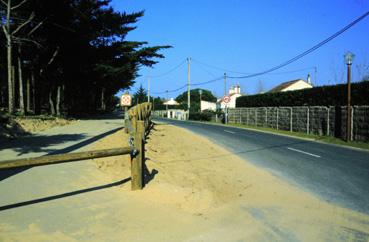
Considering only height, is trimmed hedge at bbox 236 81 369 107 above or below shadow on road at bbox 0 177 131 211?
above

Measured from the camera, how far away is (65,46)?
31688 mm

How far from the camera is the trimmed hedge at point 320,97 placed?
870 inches

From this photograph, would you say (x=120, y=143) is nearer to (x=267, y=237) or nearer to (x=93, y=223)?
(x=93, y=223)

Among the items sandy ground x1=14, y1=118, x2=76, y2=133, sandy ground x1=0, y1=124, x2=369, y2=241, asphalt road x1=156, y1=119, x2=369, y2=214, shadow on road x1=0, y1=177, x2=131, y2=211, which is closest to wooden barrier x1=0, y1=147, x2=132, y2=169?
sandy ground x1=0, y1=124, x2=369, y2=241

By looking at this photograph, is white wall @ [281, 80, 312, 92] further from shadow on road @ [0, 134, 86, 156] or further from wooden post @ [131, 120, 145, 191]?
wooden post @ [131, 120, 145, 191]

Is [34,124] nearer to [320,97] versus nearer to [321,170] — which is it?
[321,170]

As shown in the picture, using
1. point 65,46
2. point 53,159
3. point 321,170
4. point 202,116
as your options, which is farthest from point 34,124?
point 202,116

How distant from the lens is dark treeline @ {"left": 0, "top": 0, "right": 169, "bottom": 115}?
27.5m

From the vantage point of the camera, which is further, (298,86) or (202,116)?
(298,86)

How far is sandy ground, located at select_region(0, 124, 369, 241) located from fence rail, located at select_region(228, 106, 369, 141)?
12.9 metres

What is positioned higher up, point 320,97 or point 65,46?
point 65,46

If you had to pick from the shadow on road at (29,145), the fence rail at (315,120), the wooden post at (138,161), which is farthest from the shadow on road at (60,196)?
the fence rail at (315,120)

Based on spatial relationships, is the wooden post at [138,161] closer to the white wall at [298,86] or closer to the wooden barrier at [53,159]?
the wooden barrier at [53,159]

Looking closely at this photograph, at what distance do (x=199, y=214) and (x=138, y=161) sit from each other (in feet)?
5.57
